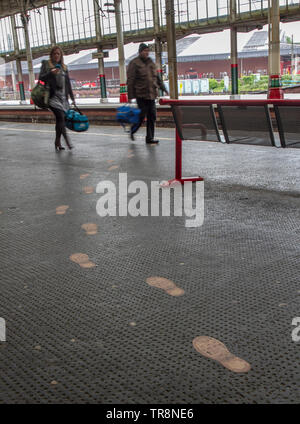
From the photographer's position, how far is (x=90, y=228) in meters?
3.73

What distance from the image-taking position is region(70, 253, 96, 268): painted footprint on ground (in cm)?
293

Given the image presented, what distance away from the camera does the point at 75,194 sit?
4.96 meters

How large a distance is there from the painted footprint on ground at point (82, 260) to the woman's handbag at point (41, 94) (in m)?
5.39

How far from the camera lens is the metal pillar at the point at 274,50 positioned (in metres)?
17.7

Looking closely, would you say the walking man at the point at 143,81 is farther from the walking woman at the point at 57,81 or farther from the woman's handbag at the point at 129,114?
the walking woman at the point at 57,81

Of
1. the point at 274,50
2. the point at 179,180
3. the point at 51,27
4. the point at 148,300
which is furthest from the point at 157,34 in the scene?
the point at 148,300

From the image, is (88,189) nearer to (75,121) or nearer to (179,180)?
(179,180)

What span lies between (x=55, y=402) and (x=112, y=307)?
722 millimetres

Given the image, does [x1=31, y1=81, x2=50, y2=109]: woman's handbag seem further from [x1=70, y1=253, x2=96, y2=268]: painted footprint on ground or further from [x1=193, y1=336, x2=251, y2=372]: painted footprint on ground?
[x1=193, y1=336, x2=251, y2=372]: painted footprint on ground

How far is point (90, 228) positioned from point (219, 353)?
2032mm

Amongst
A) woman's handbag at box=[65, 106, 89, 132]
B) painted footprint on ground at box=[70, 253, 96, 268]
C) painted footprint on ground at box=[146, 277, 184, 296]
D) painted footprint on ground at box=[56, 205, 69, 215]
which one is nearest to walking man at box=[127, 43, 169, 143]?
woman's handbag at box=[65, 106, 89, 132]

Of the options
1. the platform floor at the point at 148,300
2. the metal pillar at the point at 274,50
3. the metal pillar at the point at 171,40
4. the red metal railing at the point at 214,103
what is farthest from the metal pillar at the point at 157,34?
the platform floor at the point at 148,300
